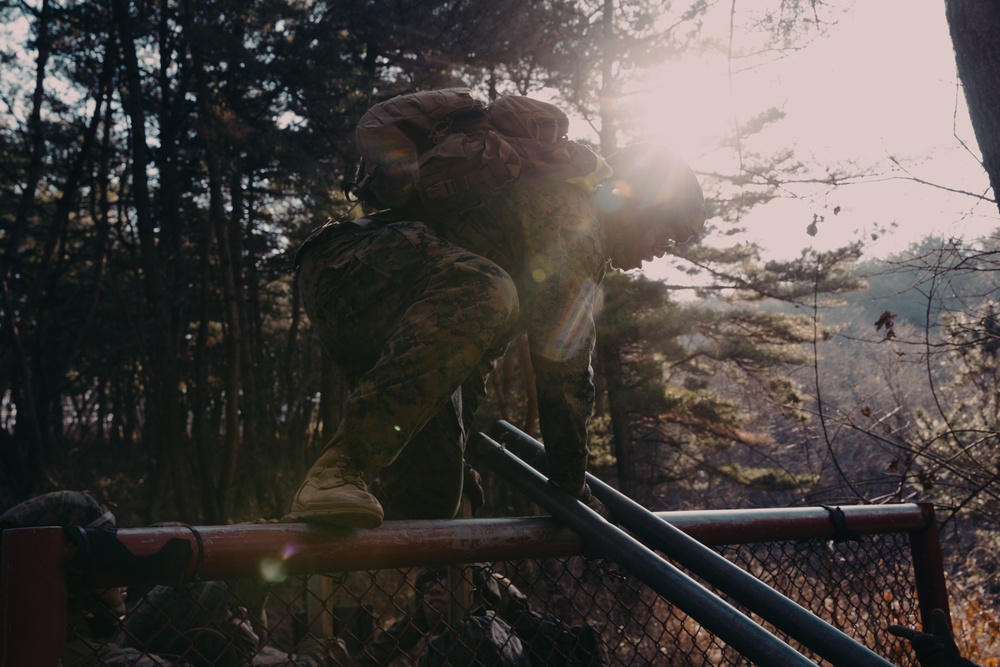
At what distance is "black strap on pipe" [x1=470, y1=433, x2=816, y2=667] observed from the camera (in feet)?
4.84

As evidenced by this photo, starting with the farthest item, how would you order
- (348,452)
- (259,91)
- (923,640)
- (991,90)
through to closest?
(259,91) < (991,90) < (348,452) < (923,640)

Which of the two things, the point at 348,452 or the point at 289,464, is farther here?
the point at 289,464

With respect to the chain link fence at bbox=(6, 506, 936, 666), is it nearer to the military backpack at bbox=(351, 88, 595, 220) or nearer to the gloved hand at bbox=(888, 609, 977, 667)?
the gloved hand at bbox=(888, 609, 977, 667)

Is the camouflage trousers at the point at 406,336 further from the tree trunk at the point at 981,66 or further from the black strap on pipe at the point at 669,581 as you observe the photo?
the tree trunk at the point at 981,66

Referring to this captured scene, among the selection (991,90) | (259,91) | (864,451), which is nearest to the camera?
(991,90)

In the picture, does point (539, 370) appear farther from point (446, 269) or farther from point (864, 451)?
point (864, 451)

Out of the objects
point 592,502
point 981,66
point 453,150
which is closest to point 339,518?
point 592,502

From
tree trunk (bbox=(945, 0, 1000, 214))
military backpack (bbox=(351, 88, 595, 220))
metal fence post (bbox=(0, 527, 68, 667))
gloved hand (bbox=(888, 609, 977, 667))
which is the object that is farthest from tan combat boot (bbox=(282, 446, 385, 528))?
tree trunk (bbox=(945, 0, 1000, 214))

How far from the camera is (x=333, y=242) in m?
2.43

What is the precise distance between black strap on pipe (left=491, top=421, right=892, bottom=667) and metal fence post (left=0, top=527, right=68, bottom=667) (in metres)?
1.30

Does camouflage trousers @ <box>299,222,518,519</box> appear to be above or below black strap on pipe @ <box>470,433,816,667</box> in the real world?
above

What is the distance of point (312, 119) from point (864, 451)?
22.0 m

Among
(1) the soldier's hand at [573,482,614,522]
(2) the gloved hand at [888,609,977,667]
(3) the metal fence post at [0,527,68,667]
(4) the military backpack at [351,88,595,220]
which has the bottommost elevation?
(2) the gloved hand at [888,609,977,667]

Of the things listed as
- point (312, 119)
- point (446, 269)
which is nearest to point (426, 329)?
point (446, 269)
